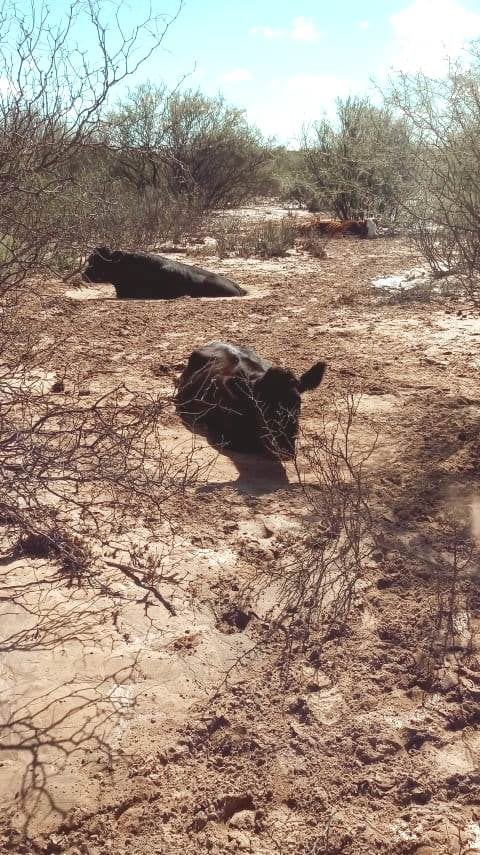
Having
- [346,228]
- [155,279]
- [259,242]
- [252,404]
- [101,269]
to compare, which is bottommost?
[252,404]

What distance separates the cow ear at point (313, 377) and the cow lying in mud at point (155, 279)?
6.26 m

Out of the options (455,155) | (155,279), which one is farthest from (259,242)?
(455,155)

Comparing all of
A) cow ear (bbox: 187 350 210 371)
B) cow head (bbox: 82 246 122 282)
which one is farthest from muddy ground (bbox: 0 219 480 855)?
cow head (bbox: 82 246 122 282)

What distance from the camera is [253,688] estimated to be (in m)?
3.45

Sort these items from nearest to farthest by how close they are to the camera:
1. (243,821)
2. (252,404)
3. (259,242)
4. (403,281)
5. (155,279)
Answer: (243,821) < (252,404) < (155,279) < (403,281) < (259,242)

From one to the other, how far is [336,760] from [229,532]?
6.36ft

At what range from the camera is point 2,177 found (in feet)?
12.4

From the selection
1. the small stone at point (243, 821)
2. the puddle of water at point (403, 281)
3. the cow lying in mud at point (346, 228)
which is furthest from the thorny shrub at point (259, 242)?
the small stone at point (243, 821)

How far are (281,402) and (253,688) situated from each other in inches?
110

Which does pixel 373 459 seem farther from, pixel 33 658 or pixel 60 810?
pixel 60 810

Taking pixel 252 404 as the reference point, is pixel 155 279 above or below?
above

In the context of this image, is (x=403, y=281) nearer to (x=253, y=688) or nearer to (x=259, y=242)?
(x=259, y=242)

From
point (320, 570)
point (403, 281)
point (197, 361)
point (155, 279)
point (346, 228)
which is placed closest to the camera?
point (320, 570)

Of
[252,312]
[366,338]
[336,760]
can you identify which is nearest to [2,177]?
[336,760]
